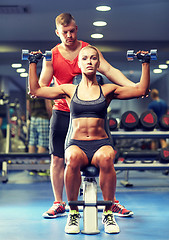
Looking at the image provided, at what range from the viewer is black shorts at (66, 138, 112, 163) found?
2.41m

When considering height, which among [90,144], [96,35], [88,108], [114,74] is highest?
[96,35]

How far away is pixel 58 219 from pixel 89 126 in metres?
0.81

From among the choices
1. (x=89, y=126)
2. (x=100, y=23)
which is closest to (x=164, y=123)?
(x=89, y=126)

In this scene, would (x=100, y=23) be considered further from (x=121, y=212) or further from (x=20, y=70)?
(x=121, y=212)

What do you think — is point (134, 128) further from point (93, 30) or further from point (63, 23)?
point (93, 30)

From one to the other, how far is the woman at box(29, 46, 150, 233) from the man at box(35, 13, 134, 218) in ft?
0.74

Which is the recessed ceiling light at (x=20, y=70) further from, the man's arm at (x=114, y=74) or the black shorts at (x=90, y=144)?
the black shorts at (x=90, y=144)

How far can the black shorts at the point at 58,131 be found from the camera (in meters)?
2.98

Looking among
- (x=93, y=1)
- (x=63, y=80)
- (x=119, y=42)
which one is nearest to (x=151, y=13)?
(x=93, y=1)

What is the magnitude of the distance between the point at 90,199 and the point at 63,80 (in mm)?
924

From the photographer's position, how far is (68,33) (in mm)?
2734

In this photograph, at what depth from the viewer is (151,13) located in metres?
6.24

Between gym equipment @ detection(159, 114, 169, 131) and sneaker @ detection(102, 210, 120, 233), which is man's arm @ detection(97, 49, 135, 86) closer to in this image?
sneaker @ detection(102, 210, 120, 233)

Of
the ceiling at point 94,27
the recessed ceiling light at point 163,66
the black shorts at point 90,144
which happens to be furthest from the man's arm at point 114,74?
the recessed ceiling light at point 163,66
